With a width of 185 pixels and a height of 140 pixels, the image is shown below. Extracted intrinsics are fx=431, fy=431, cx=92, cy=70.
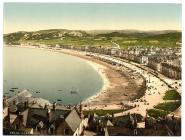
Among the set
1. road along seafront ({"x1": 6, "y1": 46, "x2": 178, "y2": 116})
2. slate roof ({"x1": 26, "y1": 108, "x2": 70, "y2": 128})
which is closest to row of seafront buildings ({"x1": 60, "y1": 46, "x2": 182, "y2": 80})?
road along seafront ({"x1": 6, "y1": 46, "x2": 178, "y2": 116})

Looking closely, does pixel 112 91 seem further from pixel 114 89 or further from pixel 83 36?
pixel 83 36

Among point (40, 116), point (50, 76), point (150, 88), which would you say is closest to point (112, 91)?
point (150, 88)

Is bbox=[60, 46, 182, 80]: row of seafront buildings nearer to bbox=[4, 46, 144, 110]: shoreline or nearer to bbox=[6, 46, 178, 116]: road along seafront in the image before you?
bbox=[6, 46, 178, 116]: road along seafront

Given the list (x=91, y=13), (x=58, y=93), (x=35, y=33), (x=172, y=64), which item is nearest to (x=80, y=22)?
(x=91, y=13)

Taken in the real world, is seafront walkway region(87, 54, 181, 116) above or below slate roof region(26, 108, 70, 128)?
above

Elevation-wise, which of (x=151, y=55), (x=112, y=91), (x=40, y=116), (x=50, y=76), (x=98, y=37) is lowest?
(x=40, y=116)

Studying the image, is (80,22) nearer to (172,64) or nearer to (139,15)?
(139,15)
